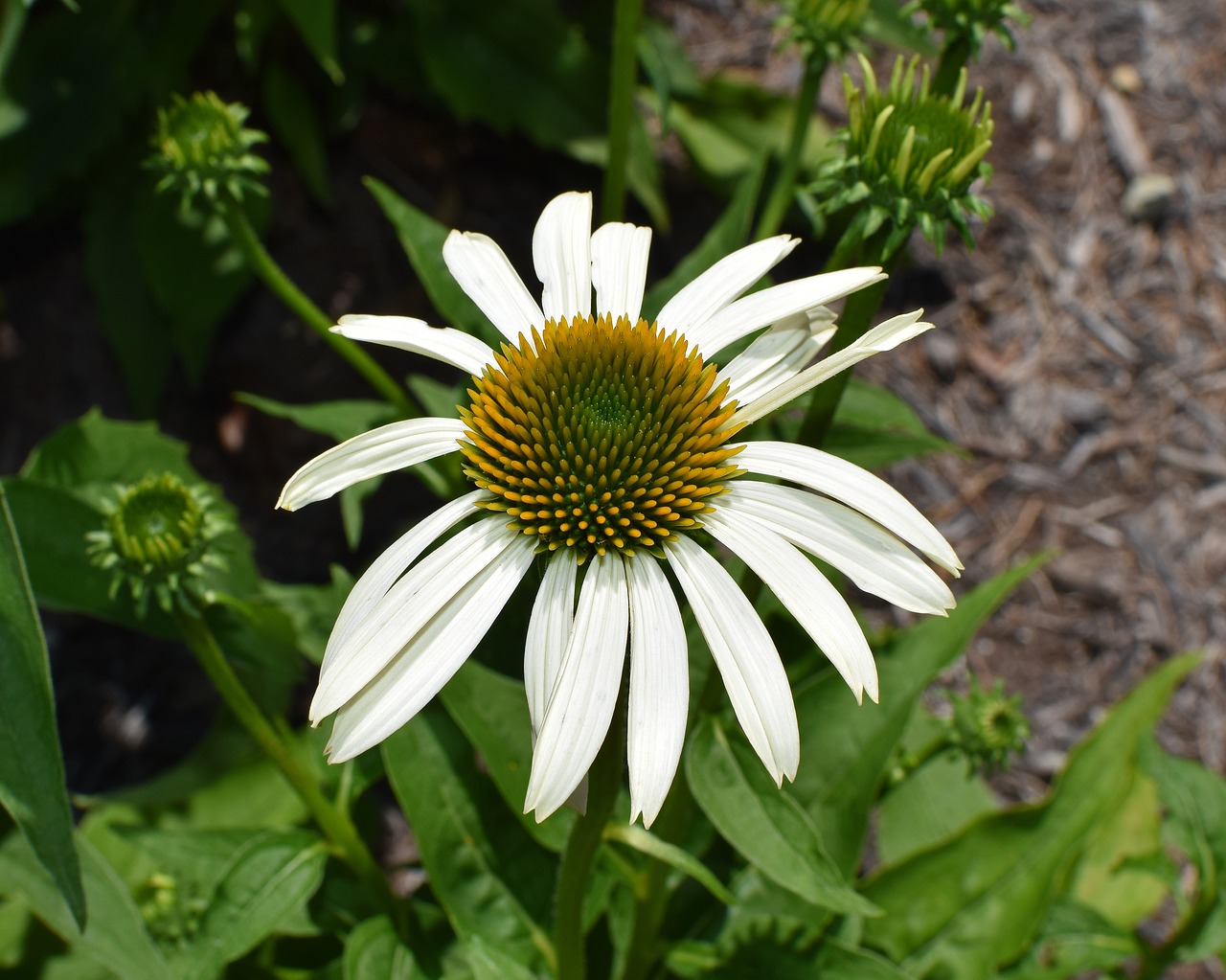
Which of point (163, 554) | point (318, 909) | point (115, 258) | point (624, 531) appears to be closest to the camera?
point (624, 531)

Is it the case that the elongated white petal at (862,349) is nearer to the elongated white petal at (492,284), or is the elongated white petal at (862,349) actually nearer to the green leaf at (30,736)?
the elongated white petal at (492,284)

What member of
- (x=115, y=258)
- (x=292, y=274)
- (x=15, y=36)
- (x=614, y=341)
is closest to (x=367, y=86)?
(x=292, y=274)

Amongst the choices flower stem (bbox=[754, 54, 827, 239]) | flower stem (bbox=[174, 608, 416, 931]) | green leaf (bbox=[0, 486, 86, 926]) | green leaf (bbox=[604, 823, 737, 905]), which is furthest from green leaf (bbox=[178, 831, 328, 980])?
flower stem (bbox=[754, 54, 827, 239])

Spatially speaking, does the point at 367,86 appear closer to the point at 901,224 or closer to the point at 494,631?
the point at 494,631

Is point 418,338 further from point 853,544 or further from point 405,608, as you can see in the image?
point 853,544

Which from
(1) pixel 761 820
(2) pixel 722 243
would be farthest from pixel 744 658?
(2) pixel 722 243

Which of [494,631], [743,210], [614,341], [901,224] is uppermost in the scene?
[743,210]
